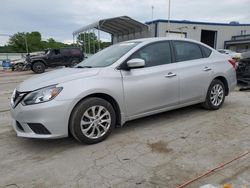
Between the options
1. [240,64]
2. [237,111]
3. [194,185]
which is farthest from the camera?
[240,64]

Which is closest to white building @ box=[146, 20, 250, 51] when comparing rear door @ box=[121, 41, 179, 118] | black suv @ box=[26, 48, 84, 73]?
black suv @ box=[26, 48, 84, 73]

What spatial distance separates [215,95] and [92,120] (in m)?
2.92

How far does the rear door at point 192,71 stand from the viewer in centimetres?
462

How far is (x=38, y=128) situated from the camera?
11.0 feet

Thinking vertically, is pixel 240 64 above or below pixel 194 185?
above

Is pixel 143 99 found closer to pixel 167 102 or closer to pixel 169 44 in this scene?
pixel 167 102

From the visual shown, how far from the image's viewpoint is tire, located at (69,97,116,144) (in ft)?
11.4

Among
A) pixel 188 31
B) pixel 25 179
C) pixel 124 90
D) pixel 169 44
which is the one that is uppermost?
pixel 188 31

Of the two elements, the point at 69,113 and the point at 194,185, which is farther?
the point at 69,113

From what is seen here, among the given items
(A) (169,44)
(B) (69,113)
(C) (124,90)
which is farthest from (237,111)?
(B) (69,113)

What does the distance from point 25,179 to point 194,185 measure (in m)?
1.87

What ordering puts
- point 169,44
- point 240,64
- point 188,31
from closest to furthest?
point 169,44 → point 240,64 → point 188,31

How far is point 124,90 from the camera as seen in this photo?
3859mm

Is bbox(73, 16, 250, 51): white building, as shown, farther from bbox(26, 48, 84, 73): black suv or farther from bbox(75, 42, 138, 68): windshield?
bbox(75, 42, 138, 68): windshield
